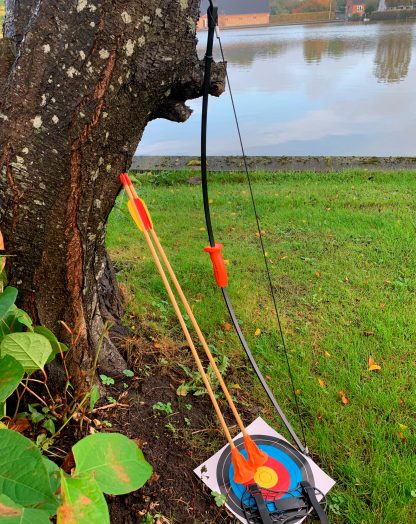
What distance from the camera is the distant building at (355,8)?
29.2 feet

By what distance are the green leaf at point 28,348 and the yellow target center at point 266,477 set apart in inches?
25.5

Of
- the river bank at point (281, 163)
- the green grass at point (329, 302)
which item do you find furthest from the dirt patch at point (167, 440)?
the river bank at point (281, 163)

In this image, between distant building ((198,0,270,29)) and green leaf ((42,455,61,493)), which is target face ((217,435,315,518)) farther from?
distant building ((198,0,270,29))

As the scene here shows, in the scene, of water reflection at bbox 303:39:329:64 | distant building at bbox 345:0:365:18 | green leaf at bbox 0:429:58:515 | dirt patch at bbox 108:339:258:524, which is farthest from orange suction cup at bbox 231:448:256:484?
distant building at bbox 345:0:365:18

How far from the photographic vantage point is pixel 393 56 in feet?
21.1

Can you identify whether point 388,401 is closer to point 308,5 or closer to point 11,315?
point 11,315

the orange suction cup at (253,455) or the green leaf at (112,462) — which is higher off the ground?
the green leaf at (112,462)

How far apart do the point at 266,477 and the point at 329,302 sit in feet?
3.08

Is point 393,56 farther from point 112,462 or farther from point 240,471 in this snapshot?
point 112,462

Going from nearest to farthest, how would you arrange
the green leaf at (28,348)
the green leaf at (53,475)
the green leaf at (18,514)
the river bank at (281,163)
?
the green leaf at (18,514)
the green leaf at (53,475)
the green leaf at (28,348)
the river bank at (281,163)

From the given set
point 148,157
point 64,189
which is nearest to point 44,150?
point 64,189

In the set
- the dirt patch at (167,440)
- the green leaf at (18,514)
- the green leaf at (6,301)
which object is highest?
the green leaf at (6,301)

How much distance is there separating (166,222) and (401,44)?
5951mm

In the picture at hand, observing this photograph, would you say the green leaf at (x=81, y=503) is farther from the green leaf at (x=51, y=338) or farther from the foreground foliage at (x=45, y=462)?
the green leaf at (x=51, y=338)
